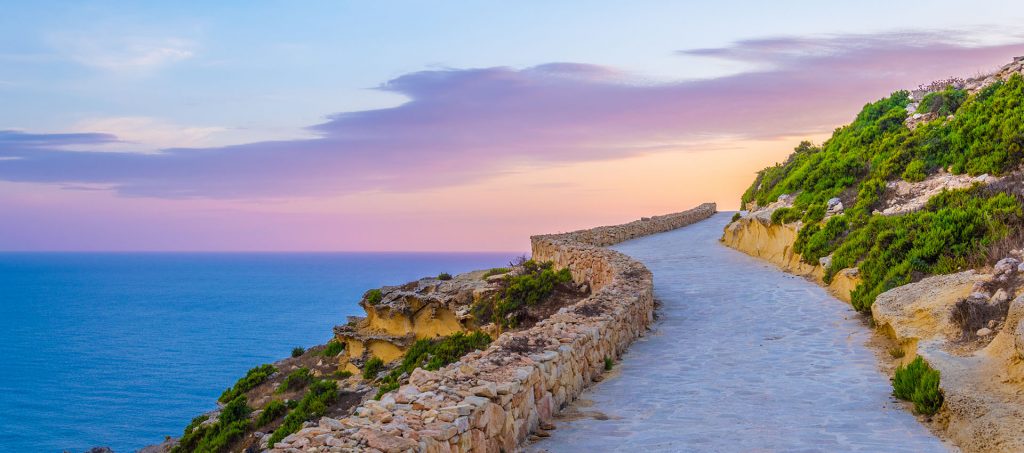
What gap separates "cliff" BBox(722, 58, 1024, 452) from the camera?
27.2 feet

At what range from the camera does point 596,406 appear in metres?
9.12

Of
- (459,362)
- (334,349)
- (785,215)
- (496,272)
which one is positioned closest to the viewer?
(459,362)

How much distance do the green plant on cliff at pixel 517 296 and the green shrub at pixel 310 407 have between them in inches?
195

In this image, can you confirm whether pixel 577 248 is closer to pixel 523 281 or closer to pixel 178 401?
pixel 523 281

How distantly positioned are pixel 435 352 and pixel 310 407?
390 centimetres

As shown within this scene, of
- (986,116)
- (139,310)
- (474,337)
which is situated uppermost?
(986,116)

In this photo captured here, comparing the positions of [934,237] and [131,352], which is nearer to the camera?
[934,237]

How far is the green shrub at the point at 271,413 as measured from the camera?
80.5ft

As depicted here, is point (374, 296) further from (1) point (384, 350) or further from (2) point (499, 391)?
(2) point (499, 391)

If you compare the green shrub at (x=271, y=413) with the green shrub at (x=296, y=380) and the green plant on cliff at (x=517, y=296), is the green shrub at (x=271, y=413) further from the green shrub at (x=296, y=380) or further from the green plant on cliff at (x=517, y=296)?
the green plant on cliff at (x=517, y=296)

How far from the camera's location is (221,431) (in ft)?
83.5

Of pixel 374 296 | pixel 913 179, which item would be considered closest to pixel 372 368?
pixel 374 296

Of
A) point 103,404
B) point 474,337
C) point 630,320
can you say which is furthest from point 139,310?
point 630,320

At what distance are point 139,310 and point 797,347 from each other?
149m
